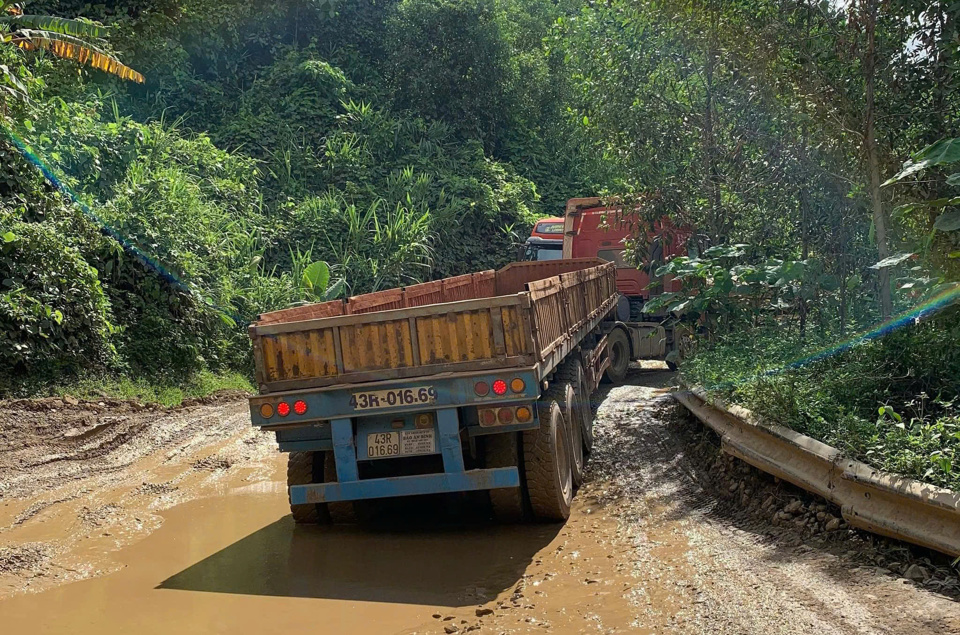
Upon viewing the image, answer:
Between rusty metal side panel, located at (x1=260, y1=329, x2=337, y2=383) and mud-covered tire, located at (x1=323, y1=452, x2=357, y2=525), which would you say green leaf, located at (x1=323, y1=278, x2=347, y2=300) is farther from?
rusty metal side panel, located at (x1=260, y1=329, x2=337, y2=383)

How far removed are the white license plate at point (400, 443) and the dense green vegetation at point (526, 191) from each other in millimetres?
2376

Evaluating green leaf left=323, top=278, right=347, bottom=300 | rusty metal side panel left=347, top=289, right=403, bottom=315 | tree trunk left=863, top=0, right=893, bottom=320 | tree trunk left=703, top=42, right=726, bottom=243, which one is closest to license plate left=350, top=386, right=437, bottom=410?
rusty metal side panel left=347, top=289, right=403, bottom=315

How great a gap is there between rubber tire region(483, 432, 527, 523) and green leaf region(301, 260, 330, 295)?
36.1 ft

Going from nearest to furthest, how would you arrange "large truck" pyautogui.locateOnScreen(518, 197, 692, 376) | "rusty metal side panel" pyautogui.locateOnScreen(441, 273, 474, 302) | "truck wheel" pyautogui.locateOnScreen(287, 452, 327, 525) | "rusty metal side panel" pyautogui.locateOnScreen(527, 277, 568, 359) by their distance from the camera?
"rusty metal side panel" pyautogui.locateOnScreen(527, 277, 568, 359) → "truck wheel" pyautogui.locateOnScreen(287, 452, 327, 525) → "rusty metal side panel" pyautogui.locateOnScreen(441, 273, 474, 302) → "large truck" pyautogui.locateOnScreen(518, 197, 692, 376)

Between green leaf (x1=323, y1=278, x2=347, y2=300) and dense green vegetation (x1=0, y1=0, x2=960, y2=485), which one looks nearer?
dense green vegetation (x1=0, y1=0, x2=960, y2=485)

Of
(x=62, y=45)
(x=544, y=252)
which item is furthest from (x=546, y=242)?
(x=62, y=45)

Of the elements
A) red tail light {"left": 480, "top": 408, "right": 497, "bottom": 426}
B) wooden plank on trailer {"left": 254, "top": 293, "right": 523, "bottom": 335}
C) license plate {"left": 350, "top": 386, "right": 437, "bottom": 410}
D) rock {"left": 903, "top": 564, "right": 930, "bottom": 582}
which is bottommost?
rock {"left": 903, "top": 564, "right": 930, "bottom": 582}

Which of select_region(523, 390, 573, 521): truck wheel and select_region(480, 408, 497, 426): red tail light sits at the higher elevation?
select_region(480, 408, 497, 426): red tail light

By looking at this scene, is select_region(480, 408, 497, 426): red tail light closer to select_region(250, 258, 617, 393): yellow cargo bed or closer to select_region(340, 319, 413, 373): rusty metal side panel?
select_region(250, 258, 617, 393): yellow cargo bed

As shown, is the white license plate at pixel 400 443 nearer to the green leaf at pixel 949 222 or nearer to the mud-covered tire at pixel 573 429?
the mud-covered tire at pixel 573 429

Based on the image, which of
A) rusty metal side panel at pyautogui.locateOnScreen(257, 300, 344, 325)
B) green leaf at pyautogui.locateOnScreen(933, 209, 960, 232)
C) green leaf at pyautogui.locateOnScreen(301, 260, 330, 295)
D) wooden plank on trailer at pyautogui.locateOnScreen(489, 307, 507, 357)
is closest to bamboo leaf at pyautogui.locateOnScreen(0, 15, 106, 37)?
green leaf at pyautogui.locateOnScreen(301, 260, 330, 295)

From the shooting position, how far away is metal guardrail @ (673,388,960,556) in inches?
166

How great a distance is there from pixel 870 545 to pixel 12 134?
12.0 meters

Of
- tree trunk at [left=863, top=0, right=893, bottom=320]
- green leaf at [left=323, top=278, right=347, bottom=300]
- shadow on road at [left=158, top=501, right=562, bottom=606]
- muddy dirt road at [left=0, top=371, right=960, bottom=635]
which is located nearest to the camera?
muddy dirt road at [left=0, top=371, right=960, bottom=635]
